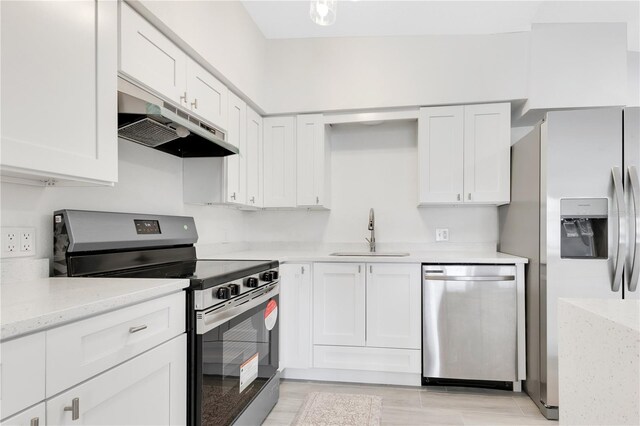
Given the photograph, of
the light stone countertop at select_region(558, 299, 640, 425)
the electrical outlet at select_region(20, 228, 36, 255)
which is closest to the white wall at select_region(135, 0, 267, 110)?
the electrical outlet at select_region(20, 228, 36, 255)

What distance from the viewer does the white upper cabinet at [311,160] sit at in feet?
10.6

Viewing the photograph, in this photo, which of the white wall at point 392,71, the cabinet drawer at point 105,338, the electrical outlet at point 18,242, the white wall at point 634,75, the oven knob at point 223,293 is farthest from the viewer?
the white wall at point 634,75

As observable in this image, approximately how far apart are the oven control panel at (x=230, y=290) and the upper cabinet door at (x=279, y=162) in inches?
41.7

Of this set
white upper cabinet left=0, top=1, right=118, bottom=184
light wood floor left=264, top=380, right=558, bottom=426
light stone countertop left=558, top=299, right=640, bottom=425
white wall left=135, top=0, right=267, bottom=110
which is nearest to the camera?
light stone countertop left=558, top=299, right=640, bottom=425

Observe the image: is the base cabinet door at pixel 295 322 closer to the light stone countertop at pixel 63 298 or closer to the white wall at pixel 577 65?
the light stone countertop at pixel 63 298

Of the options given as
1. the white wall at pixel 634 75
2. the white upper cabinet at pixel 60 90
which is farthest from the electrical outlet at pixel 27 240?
the white wall at pixel 634 75

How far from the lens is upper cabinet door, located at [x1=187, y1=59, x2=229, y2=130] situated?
2.20 m

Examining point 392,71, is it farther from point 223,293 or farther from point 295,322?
point 223,293

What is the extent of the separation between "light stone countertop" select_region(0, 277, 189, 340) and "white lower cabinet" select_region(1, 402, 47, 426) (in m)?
0.17

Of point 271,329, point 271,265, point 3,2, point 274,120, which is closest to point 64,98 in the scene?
point 3,2

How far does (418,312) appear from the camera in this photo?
2.76 m

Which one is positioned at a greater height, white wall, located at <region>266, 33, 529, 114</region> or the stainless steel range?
white wall, located at <region>266, 33, 529, 114</region>

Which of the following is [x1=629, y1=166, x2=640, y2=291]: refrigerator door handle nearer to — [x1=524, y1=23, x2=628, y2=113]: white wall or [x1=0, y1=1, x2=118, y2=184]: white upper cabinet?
[x1=524, y1=23, x2=628, y2=113]: white wall

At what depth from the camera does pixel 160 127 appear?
1.90m
